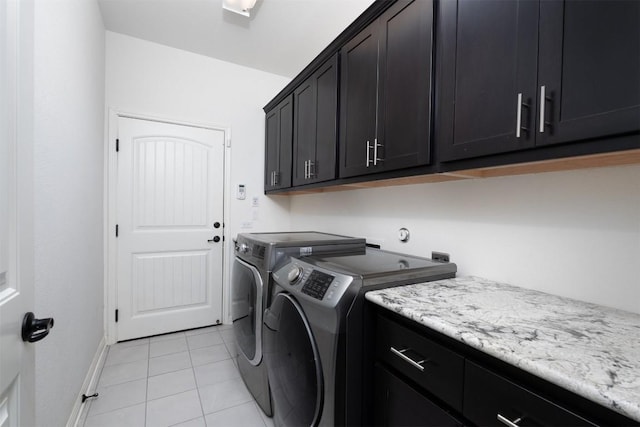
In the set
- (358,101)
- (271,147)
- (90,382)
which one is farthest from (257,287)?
(271,147)

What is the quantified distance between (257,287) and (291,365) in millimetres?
498

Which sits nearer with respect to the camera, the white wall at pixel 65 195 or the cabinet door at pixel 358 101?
the white wall at pixel 65 195

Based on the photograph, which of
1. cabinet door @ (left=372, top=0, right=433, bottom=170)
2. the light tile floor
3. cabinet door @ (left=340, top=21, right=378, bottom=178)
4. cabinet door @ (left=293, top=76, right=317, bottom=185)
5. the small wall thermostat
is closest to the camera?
cabinet door @ (left=372, top=0, right=433, bottom=170)

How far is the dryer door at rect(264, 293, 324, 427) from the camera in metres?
1.13

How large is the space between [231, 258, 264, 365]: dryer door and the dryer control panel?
0.26m

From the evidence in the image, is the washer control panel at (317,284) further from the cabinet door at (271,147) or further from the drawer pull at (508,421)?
the cabinet door at (271,147)

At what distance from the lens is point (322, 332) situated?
1074mm

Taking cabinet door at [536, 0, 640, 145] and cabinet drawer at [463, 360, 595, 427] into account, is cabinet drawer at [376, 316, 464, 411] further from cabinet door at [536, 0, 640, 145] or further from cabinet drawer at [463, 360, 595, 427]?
cabinet door at [536, 0, 640, 145]

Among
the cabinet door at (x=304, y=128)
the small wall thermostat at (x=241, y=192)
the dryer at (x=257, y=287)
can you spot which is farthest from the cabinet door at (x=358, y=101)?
the small wall thermostat at (x=241, y=192)

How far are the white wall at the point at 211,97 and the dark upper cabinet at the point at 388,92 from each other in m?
1.61

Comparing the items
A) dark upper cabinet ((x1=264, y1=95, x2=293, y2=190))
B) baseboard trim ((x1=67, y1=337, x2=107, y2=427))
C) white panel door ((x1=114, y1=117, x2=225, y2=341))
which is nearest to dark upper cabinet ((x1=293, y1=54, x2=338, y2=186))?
dark upper cabinet ((x1=264, y1=95, x2=293, y2=190))

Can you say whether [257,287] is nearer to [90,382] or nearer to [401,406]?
[401,406]

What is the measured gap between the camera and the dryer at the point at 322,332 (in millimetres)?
1014

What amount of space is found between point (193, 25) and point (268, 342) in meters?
2.54
